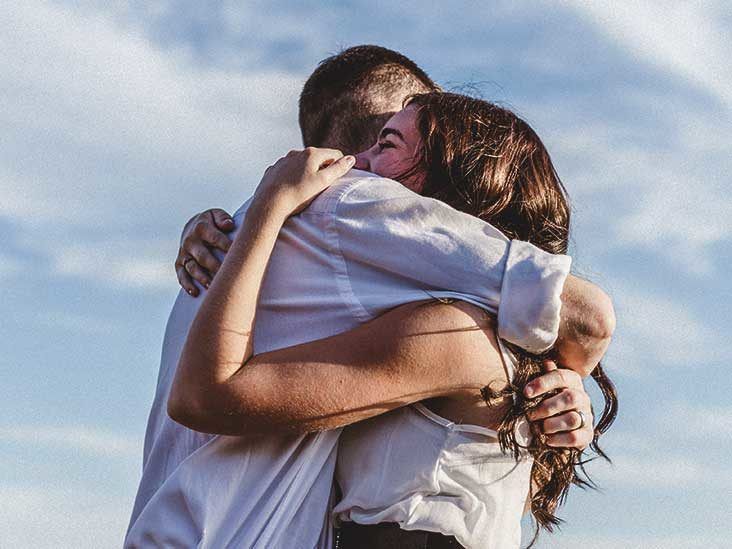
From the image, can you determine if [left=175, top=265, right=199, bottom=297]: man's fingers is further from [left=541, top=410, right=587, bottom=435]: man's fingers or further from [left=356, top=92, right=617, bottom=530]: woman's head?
[left=541, top=410, right=587, bottom=435]: man's fingers

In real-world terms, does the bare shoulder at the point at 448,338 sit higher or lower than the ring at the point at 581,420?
higher

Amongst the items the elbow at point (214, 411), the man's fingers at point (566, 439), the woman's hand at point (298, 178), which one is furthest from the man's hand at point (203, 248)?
the man's fingers at point (566, 439)

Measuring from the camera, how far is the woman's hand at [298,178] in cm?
266

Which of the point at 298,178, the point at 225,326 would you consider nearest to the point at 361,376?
the point at 225,326

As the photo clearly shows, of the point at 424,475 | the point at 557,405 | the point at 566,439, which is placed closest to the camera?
the point at 424,475

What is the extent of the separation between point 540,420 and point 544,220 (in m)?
0.57

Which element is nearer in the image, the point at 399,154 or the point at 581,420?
the point at 581,420

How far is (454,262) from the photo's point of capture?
2568 mm

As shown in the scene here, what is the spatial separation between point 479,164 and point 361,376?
0.78 m

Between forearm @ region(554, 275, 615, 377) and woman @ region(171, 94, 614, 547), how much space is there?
11 cm

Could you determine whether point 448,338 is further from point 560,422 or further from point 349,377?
point 560,422

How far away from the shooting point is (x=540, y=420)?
2836mm

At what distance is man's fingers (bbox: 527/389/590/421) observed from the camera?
280 cm

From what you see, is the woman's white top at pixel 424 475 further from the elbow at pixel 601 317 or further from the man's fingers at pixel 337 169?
the man's fingers at pixel 337 169
